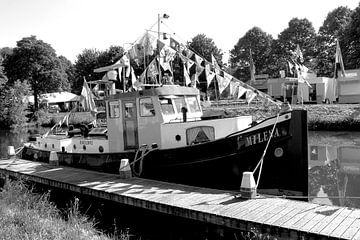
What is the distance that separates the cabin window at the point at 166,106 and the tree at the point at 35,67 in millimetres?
40613

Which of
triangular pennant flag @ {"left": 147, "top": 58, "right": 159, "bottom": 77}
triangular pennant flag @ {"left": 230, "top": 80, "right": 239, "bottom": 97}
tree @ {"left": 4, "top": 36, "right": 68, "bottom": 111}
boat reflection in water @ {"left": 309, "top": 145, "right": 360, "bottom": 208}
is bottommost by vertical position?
boat reflection in water @ {"left": 309, "top": 145, "right": 360, "bottom": 208}

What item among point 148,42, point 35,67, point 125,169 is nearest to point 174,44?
point 148,42

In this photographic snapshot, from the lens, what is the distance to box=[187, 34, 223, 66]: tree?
173 feet

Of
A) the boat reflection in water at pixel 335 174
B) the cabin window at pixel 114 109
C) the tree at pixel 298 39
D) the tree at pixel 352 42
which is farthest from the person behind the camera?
the tree at pixel 298 39

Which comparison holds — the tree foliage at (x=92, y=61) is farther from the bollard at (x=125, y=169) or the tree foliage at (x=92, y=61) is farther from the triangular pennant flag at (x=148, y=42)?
the bollard at (x=125, y=169)

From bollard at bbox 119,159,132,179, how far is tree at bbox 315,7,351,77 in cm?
4759

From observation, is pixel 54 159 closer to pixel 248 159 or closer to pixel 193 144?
pixel 193 144

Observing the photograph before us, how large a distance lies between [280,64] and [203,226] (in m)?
52.7

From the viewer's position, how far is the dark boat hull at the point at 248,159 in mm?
8750

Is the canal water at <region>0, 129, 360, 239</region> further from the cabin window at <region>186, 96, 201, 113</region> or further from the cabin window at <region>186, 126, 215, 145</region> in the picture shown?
the cabin window at <region>186, 96, 201, 113</region>

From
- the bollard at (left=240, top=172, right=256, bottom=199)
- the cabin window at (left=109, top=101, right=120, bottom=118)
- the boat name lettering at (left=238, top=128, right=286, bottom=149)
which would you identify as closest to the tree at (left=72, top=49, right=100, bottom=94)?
the cabin window at (left=109, top=101, right=120, bottom=118)

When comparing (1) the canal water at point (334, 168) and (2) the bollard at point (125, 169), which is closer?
(2) the bollard at point (125, 169)

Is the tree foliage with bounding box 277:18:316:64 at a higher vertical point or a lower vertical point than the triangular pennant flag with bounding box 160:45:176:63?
higher

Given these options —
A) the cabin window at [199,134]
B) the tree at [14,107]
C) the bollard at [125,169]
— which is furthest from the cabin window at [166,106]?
the tree at [14,107]
